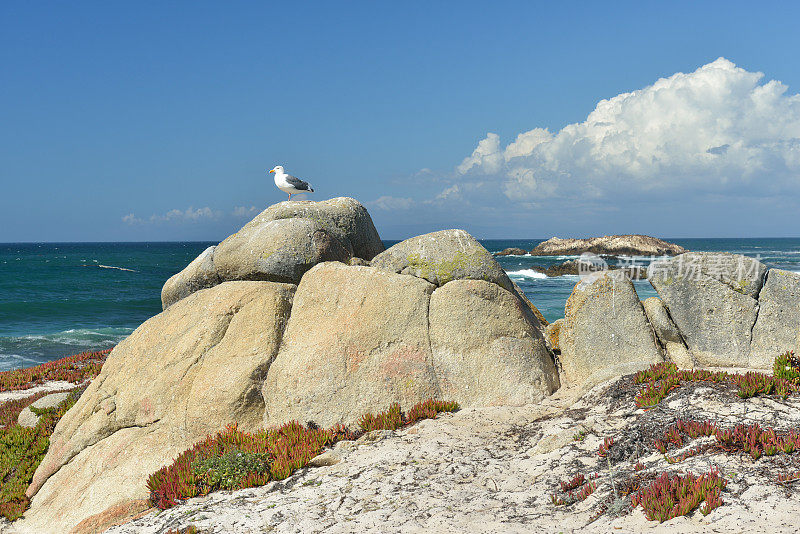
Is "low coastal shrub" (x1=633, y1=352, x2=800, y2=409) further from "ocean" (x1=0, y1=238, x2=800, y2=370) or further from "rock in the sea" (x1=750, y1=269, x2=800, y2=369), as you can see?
"ocean" (x1=0, y1=238, x2=800, y2=370)

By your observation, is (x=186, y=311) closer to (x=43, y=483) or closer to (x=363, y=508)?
(x=43, y=483)

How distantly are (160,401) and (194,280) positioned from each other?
3.99 m

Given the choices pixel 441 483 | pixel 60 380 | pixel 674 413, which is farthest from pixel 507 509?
pixel 60 380

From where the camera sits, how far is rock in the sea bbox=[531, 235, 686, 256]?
10400cm

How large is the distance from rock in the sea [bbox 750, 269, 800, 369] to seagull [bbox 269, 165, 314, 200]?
11925mm

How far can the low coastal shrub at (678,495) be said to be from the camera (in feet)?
19.1

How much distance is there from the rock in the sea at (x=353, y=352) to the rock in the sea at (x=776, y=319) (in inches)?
264

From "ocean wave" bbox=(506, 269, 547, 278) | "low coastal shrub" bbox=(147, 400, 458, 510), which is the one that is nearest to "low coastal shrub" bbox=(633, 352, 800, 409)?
"low coastal shrub" bbox=(147, 400, 458, 510)

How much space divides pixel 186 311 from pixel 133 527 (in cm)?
583

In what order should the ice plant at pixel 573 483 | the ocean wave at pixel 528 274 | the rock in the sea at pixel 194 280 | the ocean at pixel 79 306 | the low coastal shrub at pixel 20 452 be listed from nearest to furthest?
the ice plant at pixel 573 483
the low coastal shrub at pixel 20 452
the rock in the sea at pixel 194 280
the ocean at pixel 79 306
the ocean wave at pixel 528 274

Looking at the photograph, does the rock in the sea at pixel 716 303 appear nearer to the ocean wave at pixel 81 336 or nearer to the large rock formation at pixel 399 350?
the large rock formation at pixel 399 350

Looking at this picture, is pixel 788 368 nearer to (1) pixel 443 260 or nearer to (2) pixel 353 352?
(1) pixel 443 260

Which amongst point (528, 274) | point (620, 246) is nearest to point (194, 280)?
point (528, 274)

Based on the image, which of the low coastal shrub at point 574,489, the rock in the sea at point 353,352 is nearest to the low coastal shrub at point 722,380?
the low coastal shrub at point 574,489
